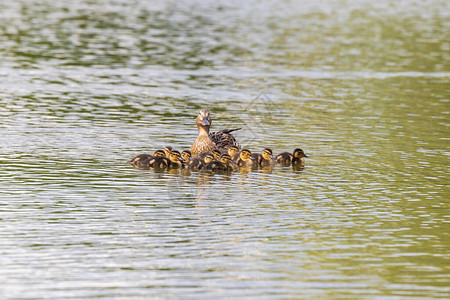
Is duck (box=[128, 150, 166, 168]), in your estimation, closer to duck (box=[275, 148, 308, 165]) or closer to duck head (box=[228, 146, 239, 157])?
duck head (box=[228, 146, 239, 157])

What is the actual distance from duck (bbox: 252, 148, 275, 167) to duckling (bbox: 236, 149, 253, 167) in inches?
3.1

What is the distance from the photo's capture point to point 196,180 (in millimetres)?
12172

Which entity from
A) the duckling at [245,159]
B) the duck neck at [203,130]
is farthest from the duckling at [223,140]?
the duckling at [245,159]

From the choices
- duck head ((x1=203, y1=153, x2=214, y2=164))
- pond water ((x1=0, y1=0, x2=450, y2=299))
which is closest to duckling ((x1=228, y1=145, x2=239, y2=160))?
duck head ((x1=203, y1=153, x2=214, y2=164))

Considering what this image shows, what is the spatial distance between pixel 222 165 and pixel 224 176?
34 centimetres

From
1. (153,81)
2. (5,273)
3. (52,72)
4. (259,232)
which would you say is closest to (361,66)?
(153,81)

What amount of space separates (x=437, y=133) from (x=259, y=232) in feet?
24.4

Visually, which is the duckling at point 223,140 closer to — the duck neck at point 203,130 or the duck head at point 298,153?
the duck neck at point 203,130

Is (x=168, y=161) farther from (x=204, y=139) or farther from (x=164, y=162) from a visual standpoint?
(x=204, y=139)

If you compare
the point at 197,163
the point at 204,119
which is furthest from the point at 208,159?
the point at 204,119

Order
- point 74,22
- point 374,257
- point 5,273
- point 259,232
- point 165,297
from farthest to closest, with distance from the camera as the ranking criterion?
point 74,22
point 259,232
point 374,257
point 5,273
point 165,297

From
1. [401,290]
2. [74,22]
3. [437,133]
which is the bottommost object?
[401,290]

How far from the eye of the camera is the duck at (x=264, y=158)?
1313 cm

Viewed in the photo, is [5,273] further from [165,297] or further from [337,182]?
[337,182]
